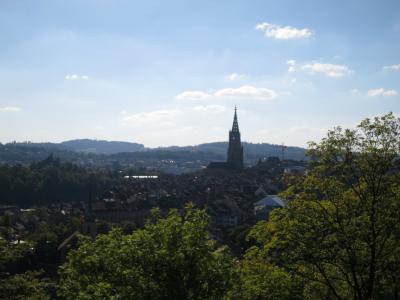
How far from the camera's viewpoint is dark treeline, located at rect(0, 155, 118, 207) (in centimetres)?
9506

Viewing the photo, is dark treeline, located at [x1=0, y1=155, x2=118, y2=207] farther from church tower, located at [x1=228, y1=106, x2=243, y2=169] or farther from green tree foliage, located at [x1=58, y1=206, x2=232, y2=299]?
green tree foliage, located at [x1=58, y1=206, x2=232, y2=299]

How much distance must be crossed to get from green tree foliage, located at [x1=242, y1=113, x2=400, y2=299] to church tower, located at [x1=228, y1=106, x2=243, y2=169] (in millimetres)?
110801

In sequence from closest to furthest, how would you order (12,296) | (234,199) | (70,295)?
(70,295)
(12,296)
(234,199)

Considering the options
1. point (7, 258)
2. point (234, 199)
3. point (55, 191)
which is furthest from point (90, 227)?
point (55, 191)

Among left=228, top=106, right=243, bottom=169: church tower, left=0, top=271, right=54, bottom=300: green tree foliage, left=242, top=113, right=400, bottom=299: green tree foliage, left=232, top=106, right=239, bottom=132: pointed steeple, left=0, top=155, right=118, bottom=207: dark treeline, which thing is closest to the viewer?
left=242, top=113, right=400, bottom=299: green tree foliage

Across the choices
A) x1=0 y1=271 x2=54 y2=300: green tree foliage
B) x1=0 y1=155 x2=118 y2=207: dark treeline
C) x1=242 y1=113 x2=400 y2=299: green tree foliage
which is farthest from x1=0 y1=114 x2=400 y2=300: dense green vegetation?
x1=0 y1=155 x2=118 y2=207: dark treeline

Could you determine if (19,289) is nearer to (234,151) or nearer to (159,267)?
(159,267)

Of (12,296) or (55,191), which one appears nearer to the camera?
(12,296)

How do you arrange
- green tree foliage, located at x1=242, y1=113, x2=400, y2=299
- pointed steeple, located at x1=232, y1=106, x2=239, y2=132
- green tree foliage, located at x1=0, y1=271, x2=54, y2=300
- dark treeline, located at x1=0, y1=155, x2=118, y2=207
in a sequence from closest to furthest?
1. green tree foliage, located at x1=242, y1=113, x2=400, y2=299
2. green tree foliage, located at x1=0, y1=271, x2=54, y2=300
3. dark treeline, located at x1=0, y1=155, x2=118, y2=207
4. pointed steeple, located at x1=232, y1=106, x2=239, y2=132

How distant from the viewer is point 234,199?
7550cm

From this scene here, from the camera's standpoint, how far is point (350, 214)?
1202cm

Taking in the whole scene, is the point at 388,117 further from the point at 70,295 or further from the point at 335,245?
the point at 70,295

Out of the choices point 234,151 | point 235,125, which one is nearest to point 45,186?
point 234,151

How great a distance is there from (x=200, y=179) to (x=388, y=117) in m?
95.7
